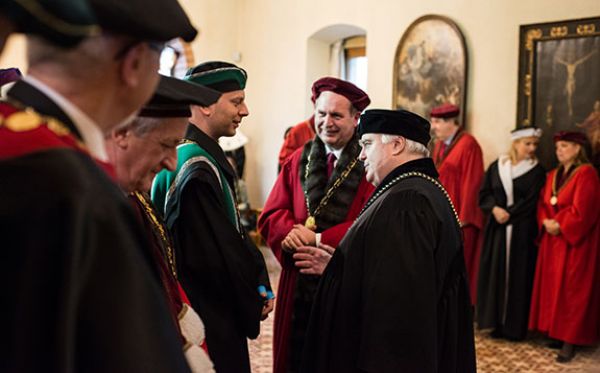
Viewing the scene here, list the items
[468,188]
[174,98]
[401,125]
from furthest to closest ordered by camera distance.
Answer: [468,188] < [401,125] < [174,98]

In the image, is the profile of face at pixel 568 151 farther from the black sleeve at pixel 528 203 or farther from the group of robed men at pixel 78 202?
the group of robed men at pixel 78 202

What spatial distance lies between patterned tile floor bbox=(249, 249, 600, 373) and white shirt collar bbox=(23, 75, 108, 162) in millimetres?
4111

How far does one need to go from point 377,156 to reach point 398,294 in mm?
594

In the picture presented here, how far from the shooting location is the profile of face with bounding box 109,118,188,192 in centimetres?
151

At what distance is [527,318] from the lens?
589 centimetres

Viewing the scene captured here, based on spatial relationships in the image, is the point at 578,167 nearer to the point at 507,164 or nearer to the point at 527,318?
the point at 507,164

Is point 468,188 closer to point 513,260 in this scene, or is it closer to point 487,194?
point 487,194

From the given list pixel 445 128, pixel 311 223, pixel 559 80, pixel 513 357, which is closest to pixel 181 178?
pixel 311 223

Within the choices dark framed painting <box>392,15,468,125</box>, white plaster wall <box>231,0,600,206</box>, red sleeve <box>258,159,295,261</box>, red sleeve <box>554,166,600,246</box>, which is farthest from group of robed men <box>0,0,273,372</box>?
dark framed painting <box>392,15,468,125</box>

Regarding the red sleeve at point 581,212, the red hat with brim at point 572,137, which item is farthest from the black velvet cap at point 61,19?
the red hat with brim at point 572,137

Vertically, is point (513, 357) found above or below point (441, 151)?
below

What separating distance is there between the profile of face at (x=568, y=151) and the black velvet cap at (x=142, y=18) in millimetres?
5371

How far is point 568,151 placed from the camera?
18.9 ft

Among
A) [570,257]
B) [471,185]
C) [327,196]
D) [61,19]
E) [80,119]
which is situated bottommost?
[570,257]
